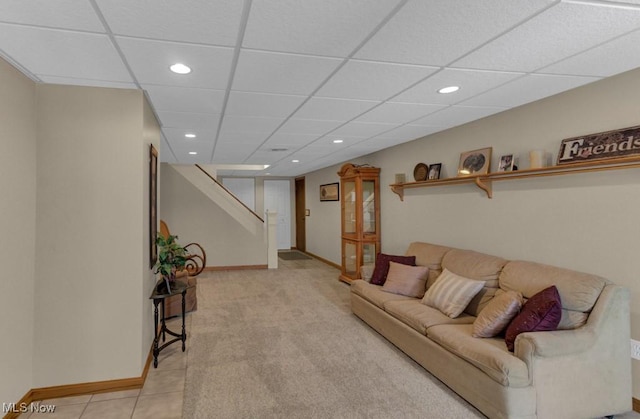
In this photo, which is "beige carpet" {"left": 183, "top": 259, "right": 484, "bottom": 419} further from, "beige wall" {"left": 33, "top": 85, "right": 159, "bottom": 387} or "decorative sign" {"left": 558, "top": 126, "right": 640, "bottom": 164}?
"decorative sign" {"left": 558, "top": 126, "right": 640, "bottom": 164}

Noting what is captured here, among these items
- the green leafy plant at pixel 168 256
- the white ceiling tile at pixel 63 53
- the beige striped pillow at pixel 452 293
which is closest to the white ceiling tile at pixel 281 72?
the white ceiling tile at pixel 63 53

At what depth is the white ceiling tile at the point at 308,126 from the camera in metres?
3.52

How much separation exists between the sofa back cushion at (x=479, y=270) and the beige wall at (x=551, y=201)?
0.18 meters

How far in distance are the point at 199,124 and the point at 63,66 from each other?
1.52 m

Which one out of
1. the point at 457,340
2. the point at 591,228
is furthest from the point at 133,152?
the point at 591,228

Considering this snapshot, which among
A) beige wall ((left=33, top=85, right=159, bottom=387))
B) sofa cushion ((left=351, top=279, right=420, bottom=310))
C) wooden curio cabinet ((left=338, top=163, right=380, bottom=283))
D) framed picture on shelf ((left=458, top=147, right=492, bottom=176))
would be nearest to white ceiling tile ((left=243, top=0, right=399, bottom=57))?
beige wall ((left=33, top=85, right=159, bottom=387))

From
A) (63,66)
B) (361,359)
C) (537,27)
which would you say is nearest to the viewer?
(537,27)

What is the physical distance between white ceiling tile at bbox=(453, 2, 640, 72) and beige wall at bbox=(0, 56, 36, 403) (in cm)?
276

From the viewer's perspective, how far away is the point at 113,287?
2617mm

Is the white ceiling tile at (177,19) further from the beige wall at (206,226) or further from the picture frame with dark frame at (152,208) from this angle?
the beige wall at (206,226)

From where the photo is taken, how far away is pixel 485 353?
226 centimetres

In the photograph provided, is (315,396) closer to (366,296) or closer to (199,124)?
(366,296)

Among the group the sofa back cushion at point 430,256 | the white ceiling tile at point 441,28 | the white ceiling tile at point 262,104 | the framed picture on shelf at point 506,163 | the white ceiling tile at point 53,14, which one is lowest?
the sofa back cushion at point 430,256

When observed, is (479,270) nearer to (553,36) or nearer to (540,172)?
(540,172)
